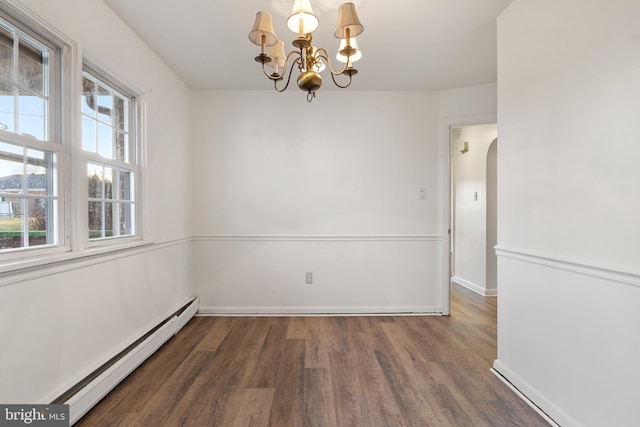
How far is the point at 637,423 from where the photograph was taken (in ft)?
4.03

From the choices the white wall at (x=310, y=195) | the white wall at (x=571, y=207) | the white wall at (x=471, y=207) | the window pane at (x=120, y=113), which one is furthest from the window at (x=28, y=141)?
the white wall at (x=471, y=207)

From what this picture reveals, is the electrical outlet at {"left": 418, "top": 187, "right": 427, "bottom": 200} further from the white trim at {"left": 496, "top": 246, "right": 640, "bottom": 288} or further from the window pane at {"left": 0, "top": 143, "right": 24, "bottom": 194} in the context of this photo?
the window pane at {"left": 0, "top": 143, "right": 24, "bottom": 194}

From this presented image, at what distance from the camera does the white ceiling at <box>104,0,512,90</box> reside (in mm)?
1918

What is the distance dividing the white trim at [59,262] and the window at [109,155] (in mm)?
130

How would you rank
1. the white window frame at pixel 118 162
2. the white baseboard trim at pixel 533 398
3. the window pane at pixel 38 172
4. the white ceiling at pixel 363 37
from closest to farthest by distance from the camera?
the window pane at pixel 38 172 → the white baseboard trim at pixel 533 398 → the white window frame at pixel 118 162 → the white ceiling at pixel 363 37

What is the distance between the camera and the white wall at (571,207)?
1.26 m

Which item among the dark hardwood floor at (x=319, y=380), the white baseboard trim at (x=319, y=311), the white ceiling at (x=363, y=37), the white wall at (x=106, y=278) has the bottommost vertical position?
the dark hardwood floor at (x=319, y=380)

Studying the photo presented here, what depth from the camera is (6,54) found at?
136 cm

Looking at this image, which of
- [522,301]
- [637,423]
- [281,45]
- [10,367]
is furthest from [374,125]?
[10,367]

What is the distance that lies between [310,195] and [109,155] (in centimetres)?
182

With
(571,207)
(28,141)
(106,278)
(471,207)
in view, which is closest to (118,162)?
(28,141)

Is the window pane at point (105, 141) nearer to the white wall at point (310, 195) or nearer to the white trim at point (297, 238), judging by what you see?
the white wall at point (310, 195)

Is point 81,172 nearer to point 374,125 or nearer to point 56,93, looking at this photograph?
point 56,93

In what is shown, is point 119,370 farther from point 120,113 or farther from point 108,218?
point 120,113
